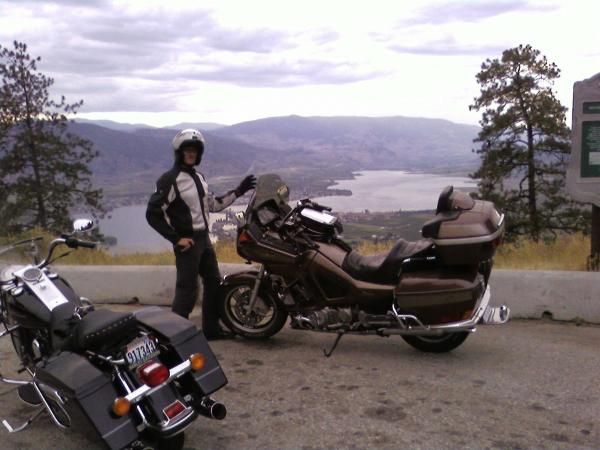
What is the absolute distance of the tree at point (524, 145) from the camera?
22359 mm

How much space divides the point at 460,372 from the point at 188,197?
2.66m

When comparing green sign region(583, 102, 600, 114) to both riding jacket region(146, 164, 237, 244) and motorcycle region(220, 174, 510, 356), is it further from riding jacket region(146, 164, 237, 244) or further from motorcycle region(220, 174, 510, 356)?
riding jacket region(146, 164, 237, 244)

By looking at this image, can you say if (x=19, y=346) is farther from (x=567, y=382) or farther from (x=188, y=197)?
(x=567, y=382)

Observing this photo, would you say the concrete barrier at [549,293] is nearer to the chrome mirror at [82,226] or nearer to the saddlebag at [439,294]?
the saddlebag at [439,294]

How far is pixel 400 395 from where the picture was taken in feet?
14.6

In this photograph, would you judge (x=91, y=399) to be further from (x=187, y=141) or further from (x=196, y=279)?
(x=187, y=141)

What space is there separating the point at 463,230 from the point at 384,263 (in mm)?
712

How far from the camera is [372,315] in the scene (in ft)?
16.9

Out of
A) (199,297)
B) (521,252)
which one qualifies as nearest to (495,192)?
(521,252)

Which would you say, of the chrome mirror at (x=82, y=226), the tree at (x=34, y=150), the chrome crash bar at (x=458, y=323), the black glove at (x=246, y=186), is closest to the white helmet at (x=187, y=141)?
the black glove at (x=246, y=186)

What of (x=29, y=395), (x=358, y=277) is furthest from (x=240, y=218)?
(x=29, y=395)

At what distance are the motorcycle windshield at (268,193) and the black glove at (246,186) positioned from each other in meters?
0.20

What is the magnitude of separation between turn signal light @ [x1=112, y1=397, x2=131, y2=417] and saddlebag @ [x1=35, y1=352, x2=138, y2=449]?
37 mm

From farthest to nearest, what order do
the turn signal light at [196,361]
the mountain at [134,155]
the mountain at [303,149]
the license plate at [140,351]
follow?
1. the mountain at [134,155]
2. the mountain at [303,149]
3. the turn signal light at [196,361]
4. the license plate at [140,351]
